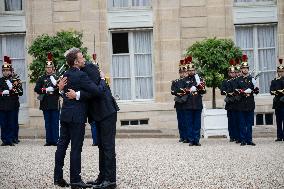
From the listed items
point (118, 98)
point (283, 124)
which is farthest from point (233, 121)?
point (118, 98)

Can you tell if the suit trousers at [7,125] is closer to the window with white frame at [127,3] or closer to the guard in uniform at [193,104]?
the guard in uniform at [193,104]

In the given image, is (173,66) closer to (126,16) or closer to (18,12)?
(126,16)

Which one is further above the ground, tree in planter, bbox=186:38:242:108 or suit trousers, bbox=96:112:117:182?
tree in planter, bbox=186:38:242:108

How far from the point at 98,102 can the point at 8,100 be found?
7364mm

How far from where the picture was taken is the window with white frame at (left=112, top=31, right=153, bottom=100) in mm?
20531

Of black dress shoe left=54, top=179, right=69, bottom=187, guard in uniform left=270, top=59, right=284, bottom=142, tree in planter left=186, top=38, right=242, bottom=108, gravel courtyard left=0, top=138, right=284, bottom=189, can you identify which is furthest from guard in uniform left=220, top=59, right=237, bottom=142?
black dress shoe left=54, top=179, right=69, bottom=187

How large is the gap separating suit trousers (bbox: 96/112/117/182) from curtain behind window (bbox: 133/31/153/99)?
12.4 metres

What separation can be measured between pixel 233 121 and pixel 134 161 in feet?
16.2

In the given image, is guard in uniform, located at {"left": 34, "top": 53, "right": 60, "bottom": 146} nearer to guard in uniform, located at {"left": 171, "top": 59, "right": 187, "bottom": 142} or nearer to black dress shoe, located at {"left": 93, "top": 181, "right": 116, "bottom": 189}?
guard in uniform, located at {"left": 171, "top": 59, "right": 187, "bottom": 142}

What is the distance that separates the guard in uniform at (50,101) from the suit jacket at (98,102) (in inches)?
252

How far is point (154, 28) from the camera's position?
20047 millimetres

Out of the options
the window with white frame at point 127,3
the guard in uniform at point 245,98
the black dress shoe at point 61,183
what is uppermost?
the window with white frame at point 127,3

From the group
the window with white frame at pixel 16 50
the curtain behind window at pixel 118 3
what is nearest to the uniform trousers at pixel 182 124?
the curtain behind window at pixel 118 3

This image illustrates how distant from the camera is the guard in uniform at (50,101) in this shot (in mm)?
14523
